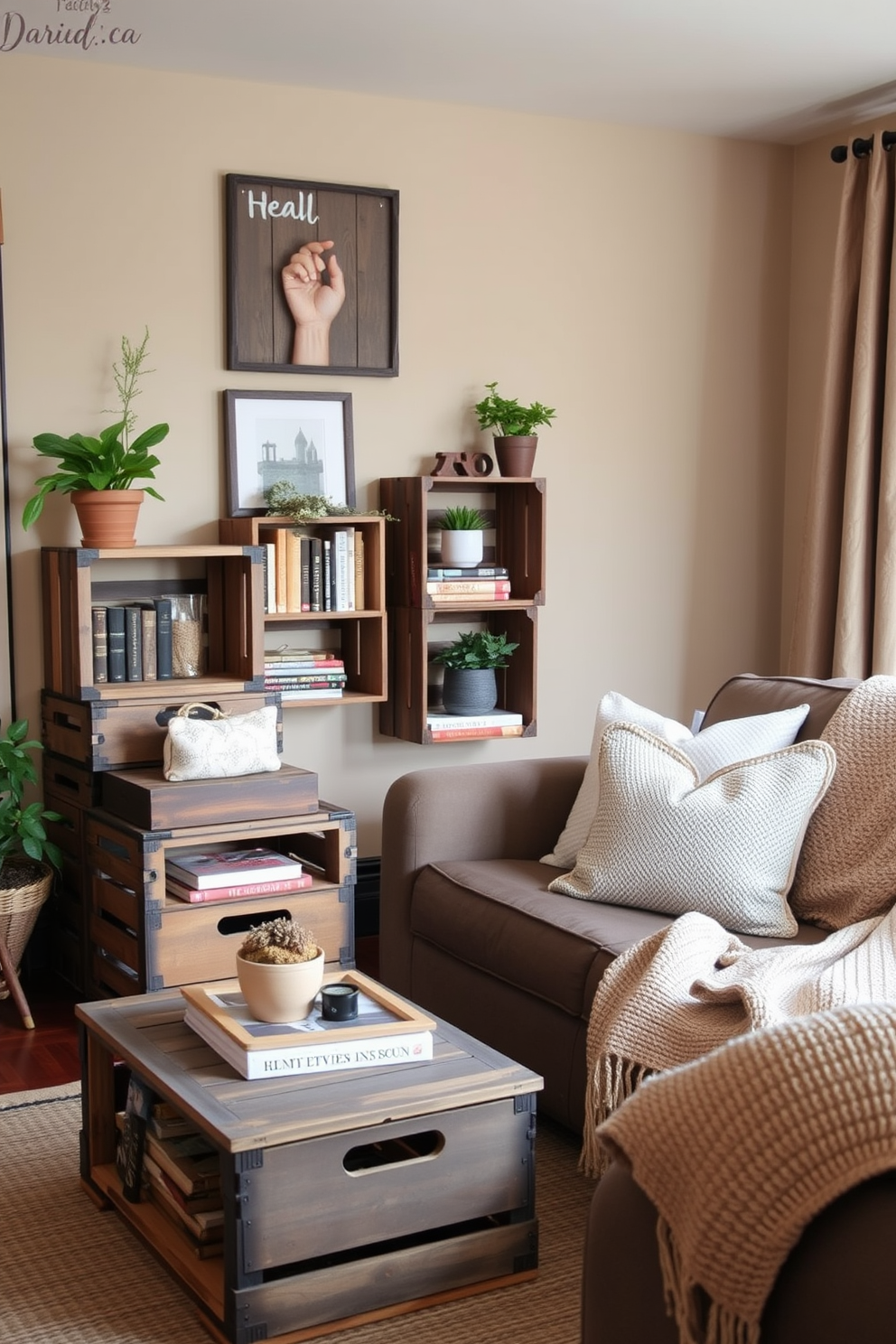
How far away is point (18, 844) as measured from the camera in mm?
3486

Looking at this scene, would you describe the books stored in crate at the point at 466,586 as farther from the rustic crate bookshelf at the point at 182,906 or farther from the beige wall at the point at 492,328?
the rustic crate bookshelf at the point at 182,906

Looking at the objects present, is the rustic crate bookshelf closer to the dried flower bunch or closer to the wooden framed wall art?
the dried flower bunch

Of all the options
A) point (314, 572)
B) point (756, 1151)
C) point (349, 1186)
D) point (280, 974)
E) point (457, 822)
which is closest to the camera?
point (756, 1151)

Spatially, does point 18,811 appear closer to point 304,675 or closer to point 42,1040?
point 42,1040

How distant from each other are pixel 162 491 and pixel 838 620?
198 centimetres

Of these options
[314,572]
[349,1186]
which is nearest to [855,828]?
[349,1186]

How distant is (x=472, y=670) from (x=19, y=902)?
1.37m

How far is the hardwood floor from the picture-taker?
2990 mm

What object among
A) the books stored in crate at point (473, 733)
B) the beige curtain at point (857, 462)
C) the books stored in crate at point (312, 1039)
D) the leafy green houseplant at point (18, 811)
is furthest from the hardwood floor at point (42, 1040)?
the beige curtain at point (857, 462)

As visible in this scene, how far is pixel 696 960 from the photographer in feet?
7.59

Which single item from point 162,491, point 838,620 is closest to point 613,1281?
point 162,491

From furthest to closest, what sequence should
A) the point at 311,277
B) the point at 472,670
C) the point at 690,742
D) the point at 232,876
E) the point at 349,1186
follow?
1. the point at 472,670
2. the point at 311,277
3. the point at 232,876
4. the point at 690,742
5. the point at 349,1186

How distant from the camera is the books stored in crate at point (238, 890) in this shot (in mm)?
3150

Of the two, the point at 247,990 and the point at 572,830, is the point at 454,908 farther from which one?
the point at 247,990
